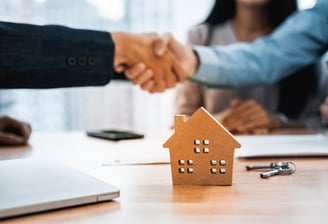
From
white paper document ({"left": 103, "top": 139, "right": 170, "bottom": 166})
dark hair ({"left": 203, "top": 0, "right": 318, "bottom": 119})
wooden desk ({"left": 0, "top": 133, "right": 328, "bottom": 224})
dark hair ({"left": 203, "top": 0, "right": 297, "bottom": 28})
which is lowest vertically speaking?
wooden desk ({"left": 0, "top": 133, "right": 328, "bottom": 224})

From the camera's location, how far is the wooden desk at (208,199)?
51 cm

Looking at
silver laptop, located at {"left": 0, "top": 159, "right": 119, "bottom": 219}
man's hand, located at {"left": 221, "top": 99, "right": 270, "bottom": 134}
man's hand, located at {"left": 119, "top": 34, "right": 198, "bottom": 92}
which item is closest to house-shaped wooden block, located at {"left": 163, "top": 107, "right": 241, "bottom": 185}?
silver laptop, located at {"left": 0, "top": 159, "right": 119, "bottom": 219}

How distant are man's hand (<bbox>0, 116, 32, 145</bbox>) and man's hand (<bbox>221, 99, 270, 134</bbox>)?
54 cm

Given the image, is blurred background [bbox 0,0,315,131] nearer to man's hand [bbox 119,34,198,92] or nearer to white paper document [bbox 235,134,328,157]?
man's hand [bbox 119,34,198,92]

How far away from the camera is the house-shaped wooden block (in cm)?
64

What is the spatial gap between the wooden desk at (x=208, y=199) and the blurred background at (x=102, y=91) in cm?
155

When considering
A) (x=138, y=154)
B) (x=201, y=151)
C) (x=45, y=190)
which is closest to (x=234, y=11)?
(x=138, y=154)

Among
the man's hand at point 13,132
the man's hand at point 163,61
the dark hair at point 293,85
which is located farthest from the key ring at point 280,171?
the dark hair at point 293,85

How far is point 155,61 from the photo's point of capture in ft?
4.87

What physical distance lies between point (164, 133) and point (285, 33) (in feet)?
2.31

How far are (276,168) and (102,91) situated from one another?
1.82 metres

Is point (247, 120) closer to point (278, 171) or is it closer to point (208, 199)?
point (278, 171)

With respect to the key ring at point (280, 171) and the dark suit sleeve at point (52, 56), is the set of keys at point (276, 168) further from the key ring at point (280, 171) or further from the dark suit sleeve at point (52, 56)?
the dark suit sleeve at point (52, 56)

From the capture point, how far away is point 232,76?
1.66 m
